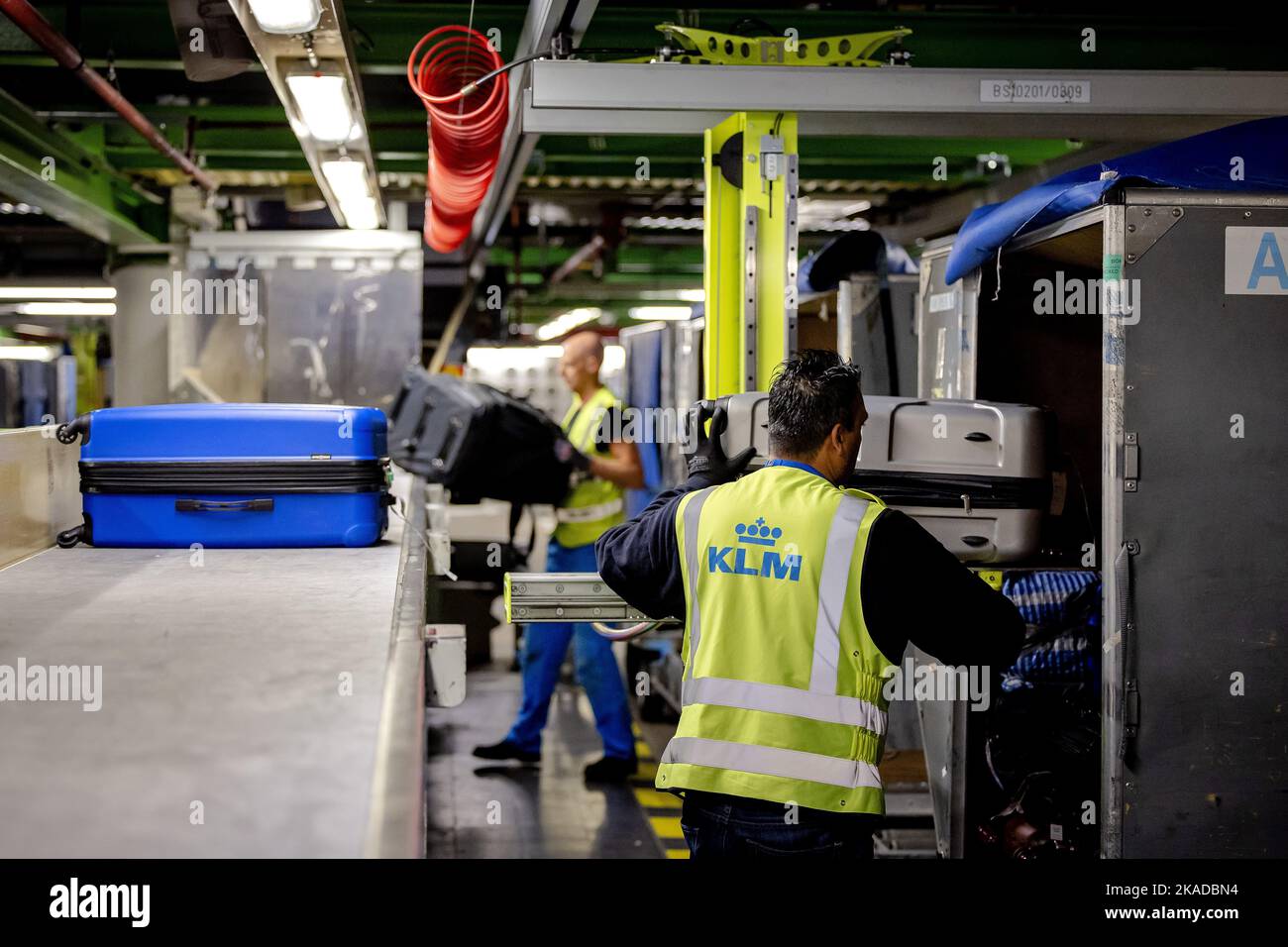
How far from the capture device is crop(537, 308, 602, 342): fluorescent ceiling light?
15773mm

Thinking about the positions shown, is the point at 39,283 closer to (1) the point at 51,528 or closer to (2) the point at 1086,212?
(1) the point at 51,528

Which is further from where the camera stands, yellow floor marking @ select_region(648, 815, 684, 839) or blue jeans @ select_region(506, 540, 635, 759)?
blue jeans @ select_region(506, 540, 635, 759)

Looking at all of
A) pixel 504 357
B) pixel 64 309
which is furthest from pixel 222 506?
pixel 64 309

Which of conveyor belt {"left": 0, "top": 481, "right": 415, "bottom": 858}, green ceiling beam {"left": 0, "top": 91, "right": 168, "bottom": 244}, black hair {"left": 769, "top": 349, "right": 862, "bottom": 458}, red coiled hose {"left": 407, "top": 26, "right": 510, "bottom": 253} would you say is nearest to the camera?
conveyor belt {"left": 0, "top": 481, "right": 415, "bottom": 858}

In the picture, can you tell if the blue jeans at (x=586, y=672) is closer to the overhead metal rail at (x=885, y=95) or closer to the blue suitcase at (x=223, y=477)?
the blue suitcase at (x=223, y=477)

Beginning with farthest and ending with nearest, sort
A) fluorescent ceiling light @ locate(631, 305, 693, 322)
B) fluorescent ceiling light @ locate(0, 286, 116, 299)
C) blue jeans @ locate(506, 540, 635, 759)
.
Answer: fluorescent ceiling light @ locate(631, 305, 693, 322), fluorescent ceiling light @ locate(0, 286, 116, 299), blue jeans @ locate(506, 540, 635, 759)

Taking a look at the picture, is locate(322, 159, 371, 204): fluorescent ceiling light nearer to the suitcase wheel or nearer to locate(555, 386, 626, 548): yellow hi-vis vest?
locate(555, 386, 626, 548): yellow hi-vis vest

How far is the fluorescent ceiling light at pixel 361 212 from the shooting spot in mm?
5867

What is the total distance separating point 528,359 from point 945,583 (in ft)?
39.3

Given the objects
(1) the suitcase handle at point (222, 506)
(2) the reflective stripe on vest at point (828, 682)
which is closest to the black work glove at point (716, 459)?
(2) the reflective stripe on vest at point (828, 682)

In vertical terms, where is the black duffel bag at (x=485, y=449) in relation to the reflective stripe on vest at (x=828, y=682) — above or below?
above

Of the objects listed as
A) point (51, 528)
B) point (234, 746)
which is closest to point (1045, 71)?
point (234, 746)

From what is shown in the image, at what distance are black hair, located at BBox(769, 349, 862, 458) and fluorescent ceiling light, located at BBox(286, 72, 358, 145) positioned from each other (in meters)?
2.20

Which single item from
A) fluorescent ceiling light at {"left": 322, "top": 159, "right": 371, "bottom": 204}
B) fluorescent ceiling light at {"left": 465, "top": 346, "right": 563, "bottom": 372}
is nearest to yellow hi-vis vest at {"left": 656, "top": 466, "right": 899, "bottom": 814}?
fluorescent ceiling light at {"left": 322, "top": 159, "right": 371, "bottom": 204}
